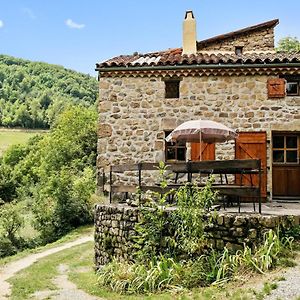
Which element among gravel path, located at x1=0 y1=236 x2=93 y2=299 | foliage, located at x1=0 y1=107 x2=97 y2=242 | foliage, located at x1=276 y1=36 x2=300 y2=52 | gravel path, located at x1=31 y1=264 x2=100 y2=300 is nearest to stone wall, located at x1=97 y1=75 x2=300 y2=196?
gravel path, located at x1=0 y1=236 x2=93 y2=299

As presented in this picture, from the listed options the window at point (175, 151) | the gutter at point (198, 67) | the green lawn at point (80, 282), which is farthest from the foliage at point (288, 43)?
the green lawn at point (80, 282)

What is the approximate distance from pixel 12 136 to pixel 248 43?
4711cm

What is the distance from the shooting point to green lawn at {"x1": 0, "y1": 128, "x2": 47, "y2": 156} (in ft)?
175

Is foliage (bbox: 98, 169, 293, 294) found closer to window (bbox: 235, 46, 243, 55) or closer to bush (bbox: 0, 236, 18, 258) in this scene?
bush (bbox: 0, 236, 18, 258)

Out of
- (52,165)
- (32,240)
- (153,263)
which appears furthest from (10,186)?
(153,263)

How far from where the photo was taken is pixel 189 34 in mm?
15648

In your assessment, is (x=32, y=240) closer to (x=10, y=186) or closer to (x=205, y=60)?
(x=205, y=60)

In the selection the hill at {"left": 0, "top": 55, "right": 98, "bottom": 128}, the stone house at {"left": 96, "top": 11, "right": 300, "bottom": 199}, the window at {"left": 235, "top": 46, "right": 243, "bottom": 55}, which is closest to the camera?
the stone house at {"left": 96, "top": 11, "right": 300, "bottom": 199}

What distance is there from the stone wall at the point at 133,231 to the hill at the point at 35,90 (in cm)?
5434

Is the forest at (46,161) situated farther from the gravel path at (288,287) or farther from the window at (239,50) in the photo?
the gravel path at (288,287)

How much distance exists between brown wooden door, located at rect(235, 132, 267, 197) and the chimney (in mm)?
4360

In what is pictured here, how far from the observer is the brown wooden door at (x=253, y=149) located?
1264 centimetres

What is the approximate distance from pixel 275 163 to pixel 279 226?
5930 mm

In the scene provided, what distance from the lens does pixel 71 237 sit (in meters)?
15.6
